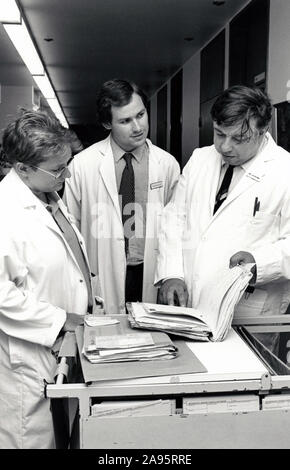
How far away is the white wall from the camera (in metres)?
3.86

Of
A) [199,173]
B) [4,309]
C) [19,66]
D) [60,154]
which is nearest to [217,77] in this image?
[19,66]

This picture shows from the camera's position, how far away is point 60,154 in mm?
1736

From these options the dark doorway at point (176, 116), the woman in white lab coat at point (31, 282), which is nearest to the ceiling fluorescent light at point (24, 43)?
the dark doorway at point (176, 116)

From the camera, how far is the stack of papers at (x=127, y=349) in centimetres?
133

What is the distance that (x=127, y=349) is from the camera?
134cm

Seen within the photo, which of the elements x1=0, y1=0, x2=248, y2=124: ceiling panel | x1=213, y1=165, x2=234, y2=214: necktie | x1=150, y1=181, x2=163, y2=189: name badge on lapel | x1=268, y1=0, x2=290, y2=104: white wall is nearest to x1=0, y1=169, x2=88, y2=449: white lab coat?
x1=213, y1=165, x2=234, y2=214: necktie

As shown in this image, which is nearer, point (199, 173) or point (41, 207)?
point (41, 207)

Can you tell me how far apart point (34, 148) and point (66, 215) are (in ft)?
1.09

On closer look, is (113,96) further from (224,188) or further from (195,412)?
(195,412)

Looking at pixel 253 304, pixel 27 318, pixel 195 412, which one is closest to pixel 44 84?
Answer: pixel 253 304

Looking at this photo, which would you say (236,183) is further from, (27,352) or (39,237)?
(27,352)

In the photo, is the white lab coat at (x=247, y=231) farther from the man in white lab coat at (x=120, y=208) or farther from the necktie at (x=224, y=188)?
the man in white lab coat at (x=120, y=208)

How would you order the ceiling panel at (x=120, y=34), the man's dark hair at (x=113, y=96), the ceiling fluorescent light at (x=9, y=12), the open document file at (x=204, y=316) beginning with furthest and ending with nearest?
1. the ceiling panel at (x=120, y=34)
2. the ceiling fluorescent light at (x=9, y=12)
3. the man's dark hair at (x=113, y=96)
4. the open document file at (x=204, y=316)

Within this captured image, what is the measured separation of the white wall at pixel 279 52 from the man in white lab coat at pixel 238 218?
74.7 inches
